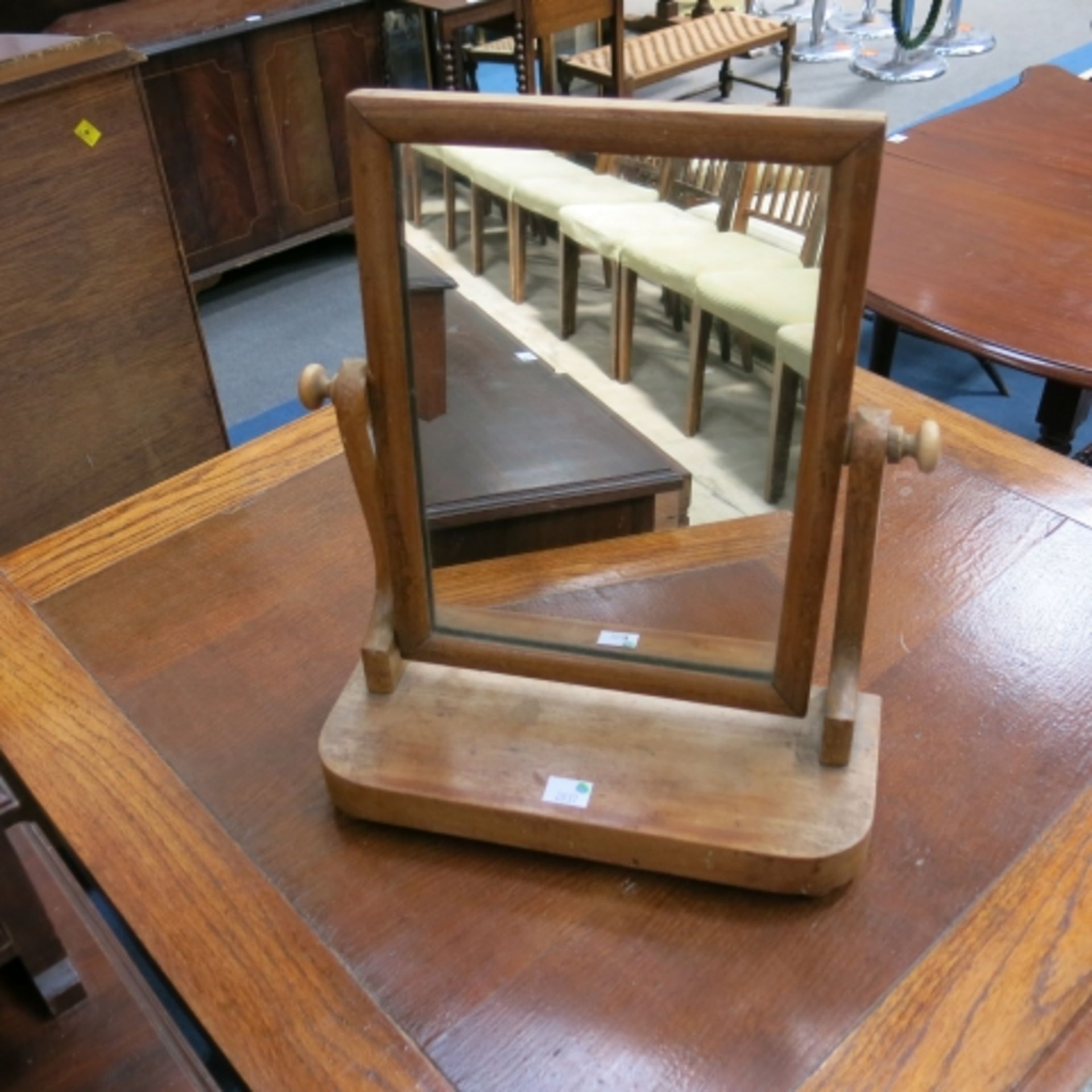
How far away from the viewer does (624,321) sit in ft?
3.04

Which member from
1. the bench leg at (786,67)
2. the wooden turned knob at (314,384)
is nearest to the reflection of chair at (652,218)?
the wooden turned knob at (314,384)

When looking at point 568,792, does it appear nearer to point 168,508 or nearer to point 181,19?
point 168,508

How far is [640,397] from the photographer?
981mm

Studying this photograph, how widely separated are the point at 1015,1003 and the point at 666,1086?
215mm

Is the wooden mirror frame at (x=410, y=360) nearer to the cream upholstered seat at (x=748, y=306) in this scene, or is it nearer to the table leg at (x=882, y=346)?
the cream upholstered seat at (x=748, y=306)

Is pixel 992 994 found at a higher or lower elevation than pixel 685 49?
higher

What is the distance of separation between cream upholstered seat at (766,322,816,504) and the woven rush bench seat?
304cm

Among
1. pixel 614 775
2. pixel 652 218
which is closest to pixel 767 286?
pixel 652 218

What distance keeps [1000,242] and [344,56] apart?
178cm

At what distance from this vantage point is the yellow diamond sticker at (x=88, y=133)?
1.49 meters

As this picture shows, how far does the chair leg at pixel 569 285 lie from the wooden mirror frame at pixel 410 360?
0.28 meters

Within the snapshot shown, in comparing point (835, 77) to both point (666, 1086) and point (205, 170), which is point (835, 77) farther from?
point (666, 1086)

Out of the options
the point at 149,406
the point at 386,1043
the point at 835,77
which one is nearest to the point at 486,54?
the point at 835,77

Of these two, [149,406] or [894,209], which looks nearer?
[149,406]
